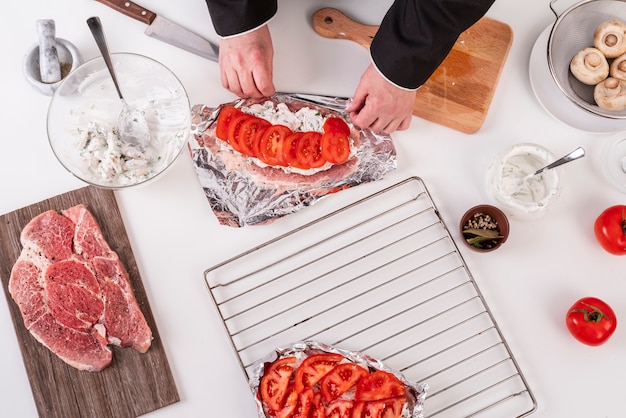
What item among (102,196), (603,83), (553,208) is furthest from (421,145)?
(102,196)

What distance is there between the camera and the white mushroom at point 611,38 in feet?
6.81

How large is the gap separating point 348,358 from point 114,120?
1.14 m

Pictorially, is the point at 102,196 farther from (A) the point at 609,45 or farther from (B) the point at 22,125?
(A) the point at 609,45

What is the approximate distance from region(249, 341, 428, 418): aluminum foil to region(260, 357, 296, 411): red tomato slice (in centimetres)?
2

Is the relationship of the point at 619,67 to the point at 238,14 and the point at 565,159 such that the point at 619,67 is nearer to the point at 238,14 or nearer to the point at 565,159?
the point at 565,159

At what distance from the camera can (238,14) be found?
6.39 feet

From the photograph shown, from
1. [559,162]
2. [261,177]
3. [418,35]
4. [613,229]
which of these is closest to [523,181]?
[559,162]

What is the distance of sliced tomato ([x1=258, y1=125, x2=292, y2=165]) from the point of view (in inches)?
81.9

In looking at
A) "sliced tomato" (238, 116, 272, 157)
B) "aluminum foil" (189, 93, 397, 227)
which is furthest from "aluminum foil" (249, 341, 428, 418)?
"sliced tomato" (238, 116, 272, 157)

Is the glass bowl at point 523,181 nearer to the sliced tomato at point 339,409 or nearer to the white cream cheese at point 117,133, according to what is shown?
the sliced tomato at point 339,409

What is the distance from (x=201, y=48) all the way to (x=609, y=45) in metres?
1.41

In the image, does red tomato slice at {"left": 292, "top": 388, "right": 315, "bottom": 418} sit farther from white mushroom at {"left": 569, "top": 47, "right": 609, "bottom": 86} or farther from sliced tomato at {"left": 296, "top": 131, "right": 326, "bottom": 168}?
white mushroom at {"left": 569, "top": 47, "right": 609, "bottom": 86}

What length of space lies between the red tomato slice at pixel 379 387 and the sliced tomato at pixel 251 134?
834 millimetres

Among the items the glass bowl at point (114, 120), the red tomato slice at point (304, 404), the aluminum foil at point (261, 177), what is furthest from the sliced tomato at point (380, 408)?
the glass bowl at point (114, 120)
